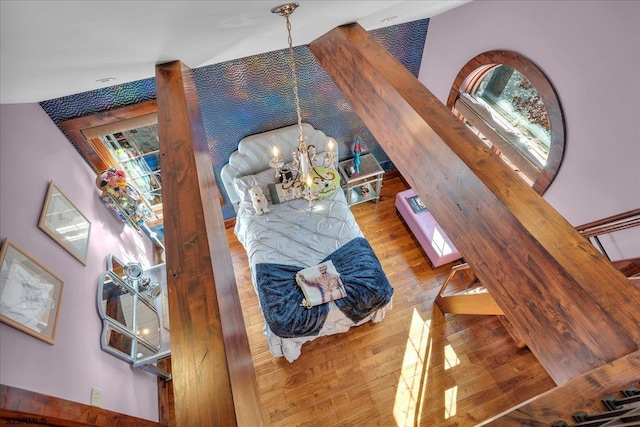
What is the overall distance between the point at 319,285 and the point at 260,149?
1.82m

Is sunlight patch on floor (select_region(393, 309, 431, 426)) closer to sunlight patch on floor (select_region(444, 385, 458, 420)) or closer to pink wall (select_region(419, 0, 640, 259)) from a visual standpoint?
sunlight patch on floor (select_region(444, 385, 458, 420))

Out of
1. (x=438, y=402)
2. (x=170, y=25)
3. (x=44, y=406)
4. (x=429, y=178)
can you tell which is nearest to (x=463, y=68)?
(x=429, y=178)

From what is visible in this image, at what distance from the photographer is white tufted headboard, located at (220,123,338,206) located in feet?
12.5

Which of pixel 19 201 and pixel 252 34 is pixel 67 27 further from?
pixel 19 201

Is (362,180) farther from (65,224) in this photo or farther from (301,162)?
(65,224)

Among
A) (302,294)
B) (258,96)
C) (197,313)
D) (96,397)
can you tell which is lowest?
(197,313)

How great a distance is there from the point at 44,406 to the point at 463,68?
4180 mm

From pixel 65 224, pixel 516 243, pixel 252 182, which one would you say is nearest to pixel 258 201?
pixel 252 182

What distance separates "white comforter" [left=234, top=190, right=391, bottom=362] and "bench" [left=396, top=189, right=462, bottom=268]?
80 centimetres

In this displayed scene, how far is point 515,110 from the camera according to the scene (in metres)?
3.16

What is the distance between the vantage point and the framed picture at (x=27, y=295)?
159 cm

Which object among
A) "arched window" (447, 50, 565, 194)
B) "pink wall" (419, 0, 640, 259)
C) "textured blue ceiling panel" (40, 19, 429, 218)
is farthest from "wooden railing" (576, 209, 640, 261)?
"textured blue ceiling panel" (40, 19, 429, 218)

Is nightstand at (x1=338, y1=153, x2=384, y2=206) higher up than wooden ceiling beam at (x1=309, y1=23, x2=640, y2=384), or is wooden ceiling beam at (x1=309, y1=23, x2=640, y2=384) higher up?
nightstand at (x1=338, y1=153, x2=384, y2=206)

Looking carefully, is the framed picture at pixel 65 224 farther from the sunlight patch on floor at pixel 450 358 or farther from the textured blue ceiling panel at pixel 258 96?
the sunlight patch on floor at pixel 450 358
